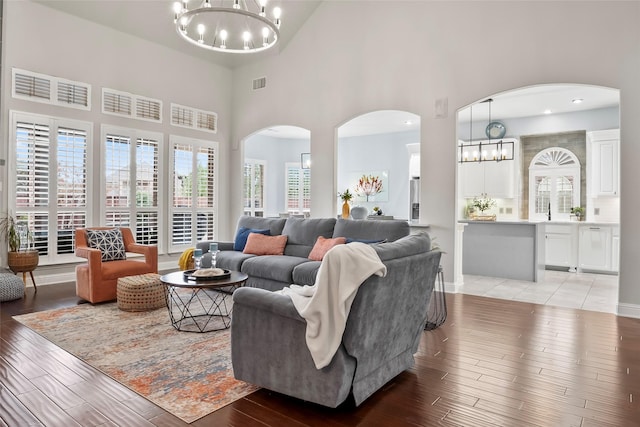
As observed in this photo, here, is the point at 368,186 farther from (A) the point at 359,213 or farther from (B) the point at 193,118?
(B) the point at 193,118

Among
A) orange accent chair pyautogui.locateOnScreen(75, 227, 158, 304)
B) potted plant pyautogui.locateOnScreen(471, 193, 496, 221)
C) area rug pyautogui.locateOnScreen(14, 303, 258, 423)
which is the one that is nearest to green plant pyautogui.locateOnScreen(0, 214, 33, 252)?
orange accent chair pyautogui.locateOnScreen(75, 227, 158, 304)

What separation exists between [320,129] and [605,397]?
5.43 metres

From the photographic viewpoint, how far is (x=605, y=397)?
2.57 metres

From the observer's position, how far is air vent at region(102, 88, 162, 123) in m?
6.49

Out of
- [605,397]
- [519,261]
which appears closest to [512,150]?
[519,261]

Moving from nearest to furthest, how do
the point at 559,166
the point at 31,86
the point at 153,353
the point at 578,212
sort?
the point at 153,353, the point at 31,86, the point at 578,212, the point at 559,166

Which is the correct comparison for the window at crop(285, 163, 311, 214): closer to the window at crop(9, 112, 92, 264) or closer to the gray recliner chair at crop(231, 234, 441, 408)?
the window at crop(9, 112, 92, 264)

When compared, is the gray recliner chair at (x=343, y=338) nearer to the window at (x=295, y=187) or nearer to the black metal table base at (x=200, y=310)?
the black metal table base at (x=200, y=310)

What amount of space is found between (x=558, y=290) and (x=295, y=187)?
743 cm

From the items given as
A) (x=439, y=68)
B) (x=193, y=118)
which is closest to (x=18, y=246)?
(x=193, y=118)

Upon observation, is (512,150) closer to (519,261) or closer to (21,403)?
(519,261)

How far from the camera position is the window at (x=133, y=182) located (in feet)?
21.2

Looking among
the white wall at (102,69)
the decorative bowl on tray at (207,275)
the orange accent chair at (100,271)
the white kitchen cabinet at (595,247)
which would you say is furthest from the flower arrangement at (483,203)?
the orange accent chair at (100,271)

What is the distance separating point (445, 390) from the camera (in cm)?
264
